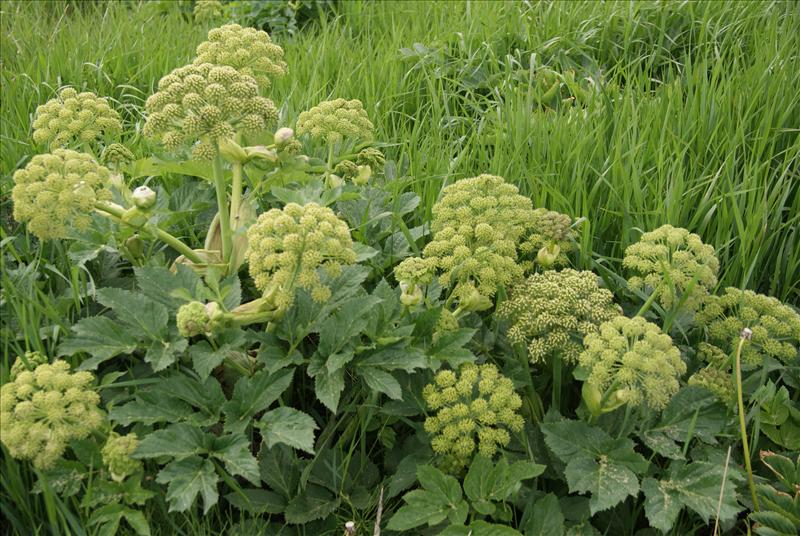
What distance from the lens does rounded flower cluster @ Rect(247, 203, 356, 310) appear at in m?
1.96

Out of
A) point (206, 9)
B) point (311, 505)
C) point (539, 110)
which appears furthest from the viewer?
point (206, 9)

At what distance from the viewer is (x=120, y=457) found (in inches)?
76.8

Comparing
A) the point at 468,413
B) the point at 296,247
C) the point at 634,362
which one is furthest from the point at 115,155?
the point at 634,362

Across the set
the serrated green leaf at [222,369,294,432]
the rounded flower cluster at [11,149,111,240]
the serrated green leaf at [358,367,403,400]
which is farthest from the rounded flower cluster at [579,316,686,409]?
the rounded flower cluster at [11,149,111,240]

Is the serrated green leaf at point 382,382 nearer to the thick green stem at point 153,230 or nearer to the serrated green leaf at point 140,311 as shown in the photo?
the serrated green leaf at point 140,311

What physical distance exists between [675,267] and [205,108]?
1.46 m

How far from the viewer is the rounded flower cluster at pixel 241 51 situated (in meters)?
2.41

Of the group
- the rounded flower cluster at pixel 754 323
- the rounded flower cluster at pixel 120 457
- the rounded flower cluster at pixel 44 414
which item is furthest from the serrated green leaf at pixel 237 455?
the rounded flower cluster at pixel 754 323

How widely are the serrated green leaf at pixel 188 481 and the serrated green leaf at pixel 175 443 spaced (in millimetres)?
26

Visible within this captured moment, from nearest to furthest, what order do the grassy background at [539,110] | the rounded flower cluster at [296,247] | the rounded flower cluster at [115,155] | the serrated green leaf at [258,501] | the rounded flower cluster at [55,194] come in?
the rounded flower cluster at [296,247] → the rounded flower cluster at [55,194] → the serrated green leaf at [258,501] → the rounded flower cluster at [115,155] → the grassy background at [539,110]

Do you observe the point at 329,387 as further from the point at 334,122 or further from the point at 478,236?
the point at 334,122

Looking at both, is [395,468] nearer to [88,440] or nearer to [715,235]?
[88,440]

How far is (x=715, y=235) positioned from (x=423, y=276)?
4.51ft

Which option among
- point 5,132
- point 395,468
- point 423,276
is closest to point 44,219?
point 423,276
